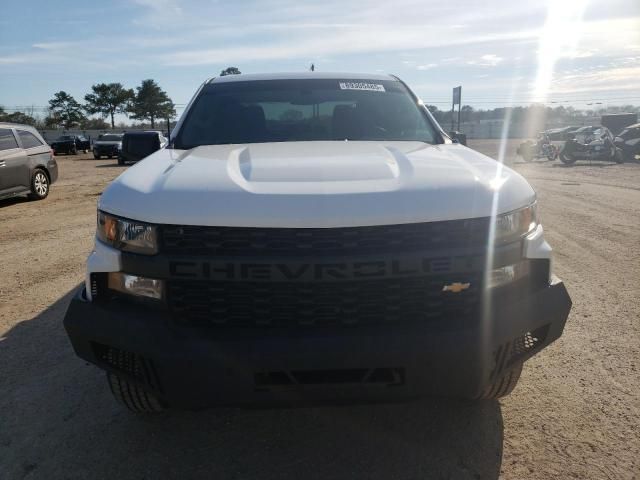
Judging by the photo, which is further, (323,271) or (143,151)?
(143,151)

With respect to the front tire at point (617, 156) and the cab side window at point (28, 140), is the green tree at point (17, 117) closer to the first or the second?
the cab side window at point (28, 140)

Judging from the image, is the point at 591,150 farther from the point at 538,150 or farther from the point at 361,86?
the point at 361,86

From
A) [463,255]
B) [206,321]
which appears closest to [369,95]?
[463,255]

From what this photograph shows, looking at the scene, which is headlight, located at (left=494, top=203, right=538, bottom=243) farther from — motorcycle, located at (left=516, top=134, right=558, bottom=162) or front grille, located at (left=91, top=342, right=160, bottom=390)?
motorcycle, located at (left=516, top=134, right=558, bottom=162)

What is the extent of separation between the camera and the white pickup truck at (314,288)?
1.99 metres

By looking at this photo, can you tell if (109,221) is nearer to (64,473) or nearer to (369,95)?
(64,473)

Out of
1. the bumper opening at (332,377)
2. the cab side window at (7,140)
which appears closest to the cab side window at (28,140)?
the cab side window at (7,140)

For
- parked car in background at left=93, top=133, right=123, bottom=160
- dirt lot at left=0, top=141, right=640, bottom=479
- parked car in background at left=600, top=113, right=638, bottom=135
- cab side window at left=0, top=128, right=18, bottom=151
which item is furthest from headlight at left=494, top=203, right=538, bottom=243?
parked car in background at left=600, top=113, right=638, bottom=135

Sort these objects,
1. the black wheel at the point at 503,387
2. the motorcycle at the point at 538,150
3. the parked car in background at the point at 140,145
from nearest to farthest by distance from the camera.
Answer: the black wheel at the point at 503,387
the parked car in background at the point at 140,145
the motorcycle at the point at 538,150

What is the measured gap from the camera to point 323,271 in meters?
1.98

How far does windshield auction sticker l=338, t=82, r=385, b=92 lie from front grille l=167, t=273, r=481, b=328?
2.16 metres

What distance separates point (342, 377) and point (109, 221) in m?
1.17

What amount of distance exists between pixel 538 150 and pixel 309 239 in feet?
90.4

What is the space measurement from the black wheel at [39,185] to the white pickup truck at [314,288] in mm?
10768
